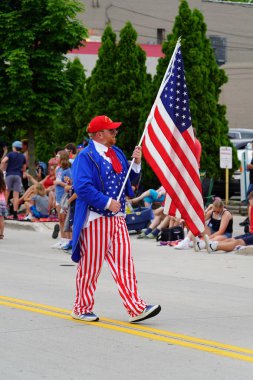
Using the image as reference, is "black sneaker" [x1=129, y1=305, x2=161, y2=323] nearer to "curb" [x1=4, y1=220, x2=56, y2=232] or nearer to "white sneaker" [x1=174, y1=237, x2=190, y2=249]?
"white sneaker" [x1=174, y1=237, x2=190, y2=249]

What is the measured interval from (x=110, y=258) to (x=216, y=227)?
821cm

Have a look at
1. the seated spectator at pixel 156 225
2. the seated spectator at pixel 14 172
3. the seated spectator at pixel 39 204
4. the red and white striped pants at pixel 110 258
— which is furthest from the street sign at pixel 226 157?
the red and white striped pants at pixel 110 258

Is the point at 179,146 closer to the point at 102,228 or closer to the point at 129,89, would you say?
the point at 102,228

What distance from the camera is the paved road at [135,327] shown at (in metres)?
7.59

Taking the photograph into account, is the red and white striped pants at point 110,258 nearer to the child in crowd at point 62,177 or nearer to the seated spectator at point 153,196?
the child in crowd at point 62,177

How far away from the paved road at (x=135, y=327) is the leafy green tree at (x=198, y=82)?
41.9 feet

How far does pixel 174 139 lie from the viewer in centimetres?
1117

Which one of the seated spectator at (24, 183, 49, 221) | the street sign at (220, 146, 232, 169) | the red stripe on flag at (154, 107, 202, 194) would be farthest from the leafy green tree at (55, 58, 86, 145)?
the red stripe on flag at (154, 107, 202, 194)

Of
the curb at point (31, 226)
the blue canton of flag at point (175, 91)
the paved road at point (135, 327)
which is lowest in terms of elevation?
the curb at point (31, 226)

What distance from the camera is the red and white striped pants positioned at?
9.38 metres

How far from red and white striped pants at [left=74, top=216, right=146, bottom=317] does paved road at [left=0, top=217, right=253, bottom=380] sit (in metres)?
0.29

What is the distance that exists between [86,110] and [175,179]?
20.1 meters

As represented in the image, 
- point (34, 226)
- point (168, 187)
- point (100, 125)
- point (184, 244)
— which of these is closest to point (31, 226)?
point (34, 226)

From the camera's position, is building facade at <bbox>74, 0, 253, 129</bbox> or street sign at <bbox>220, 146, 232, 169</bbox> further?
building facade at <bbox>74, 0, 253, 129</bbox>
